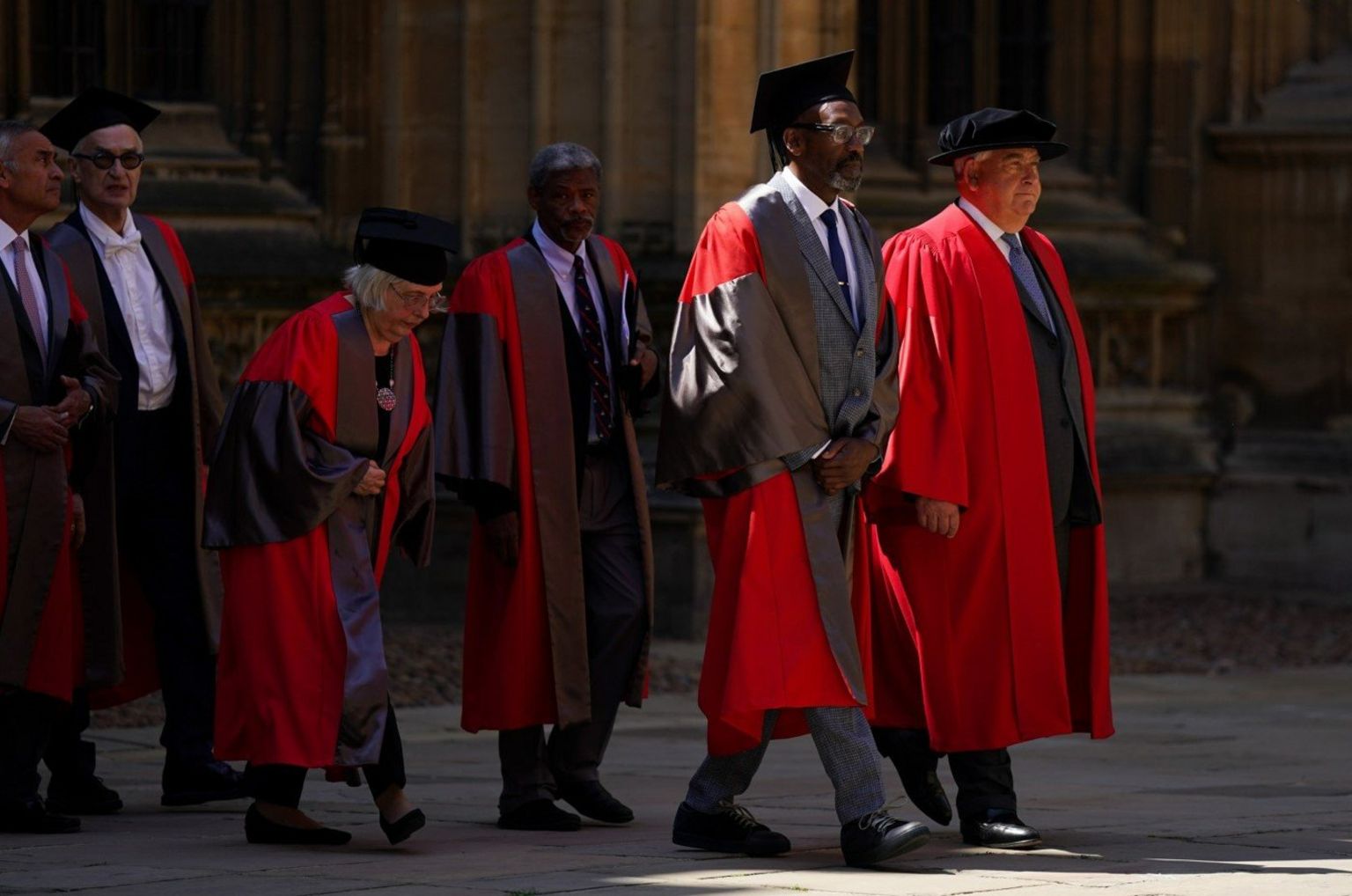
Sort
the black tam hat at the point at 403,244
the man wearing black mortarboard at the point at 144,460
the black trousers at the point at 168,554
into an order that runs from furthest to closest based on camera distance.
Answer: the black trousers at the point at 168,554, the man wearing black mortarboard at the point at 144,460, the black tam hat at the point at 403,244

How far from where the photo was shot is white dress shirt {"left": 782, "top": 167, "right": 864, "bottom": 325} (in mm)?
6723

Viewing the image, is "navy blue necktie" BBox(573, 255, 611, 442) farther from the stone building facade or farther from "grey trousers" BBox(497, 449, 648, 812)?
the stone building facade

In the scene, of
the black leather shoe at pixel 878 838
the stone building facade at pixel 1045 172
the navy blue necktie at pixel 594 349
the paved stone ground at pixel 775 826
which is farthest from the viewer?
the stone building facade at pixel 1045 172

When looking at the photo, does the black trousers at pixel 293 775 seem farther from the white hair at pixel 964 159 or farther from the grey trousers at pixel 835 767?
the white hair at pixel 964 159

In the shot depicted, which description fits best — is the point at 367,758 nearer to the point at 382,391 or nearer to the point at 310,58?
the point at 382,391

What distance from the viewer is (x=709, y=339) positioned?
664cm

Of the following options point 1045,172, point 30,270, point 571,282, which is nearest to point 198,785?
point 30,270

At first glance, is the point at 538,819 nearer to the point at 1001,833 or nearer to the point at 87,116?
the point at 1001,833

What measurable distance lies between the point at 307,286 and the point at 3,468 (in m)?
5.80

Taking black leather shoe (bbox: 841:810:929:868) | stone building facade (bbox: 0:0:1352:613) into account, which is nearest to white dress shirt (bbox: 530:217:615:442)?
black leather shoe (bbox: 841:810:929:868)

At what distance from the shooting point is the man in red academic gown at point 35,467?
24.0ft

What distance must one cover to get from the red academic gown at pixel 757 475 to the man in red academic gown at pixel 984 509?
34 cm

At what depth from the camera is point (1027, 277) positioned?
7230 millimetres

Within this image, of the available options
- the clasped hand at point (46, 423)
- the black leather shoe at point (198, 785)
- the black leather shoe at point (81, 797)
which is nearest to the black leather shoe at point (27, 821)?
the black leather shoe at point (81, 797)
